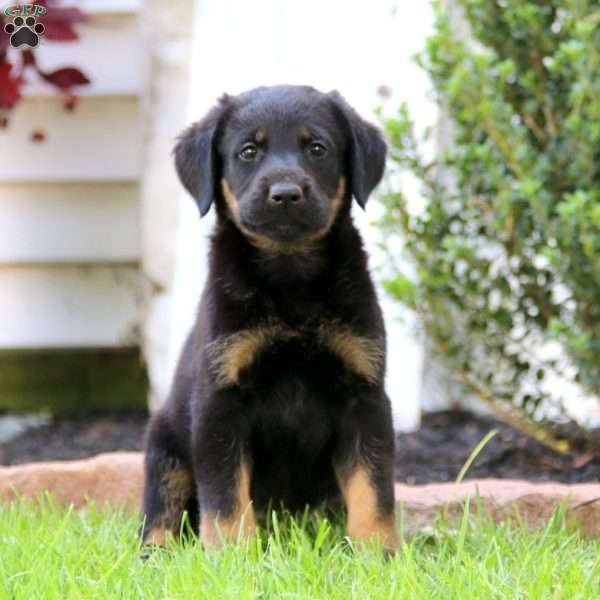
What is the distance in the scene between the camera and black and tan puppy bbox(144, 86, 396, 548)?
306cm

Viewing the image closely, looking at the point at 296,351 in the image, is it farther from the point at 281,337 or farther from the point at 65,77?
the point at 65,77

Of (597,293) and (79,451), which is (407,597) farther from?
(79,451)

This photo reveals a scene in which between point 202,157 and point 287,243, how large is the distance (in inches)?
14.7

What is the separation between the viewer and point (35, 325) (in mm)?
5969

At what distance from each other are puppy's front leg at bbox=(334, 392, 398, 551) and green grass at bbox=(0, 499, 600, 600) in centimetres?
7

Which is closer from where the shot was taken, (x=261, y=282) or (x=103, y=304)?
(x=261, y=282)

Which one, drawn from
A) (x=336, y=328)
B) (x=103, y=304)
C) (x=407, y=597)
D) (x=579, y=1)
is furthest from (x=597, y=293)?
(x=103, y=304)

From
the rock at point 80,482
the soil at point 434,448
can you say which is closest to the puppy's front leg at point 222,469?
the rock at point 80,482

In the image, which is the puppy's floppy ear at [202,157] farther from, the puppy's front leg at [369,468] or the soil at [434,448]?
the soil at [434,448]

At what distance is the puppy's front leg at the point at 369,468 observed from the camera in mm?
3025

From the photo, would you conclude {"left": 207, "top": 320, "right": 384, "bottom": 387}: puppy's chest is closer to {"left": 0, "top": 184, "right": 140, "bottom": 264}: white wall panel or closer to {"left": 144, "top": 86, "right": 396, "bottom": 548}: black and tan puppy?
{"left": 144, "top": 86, "right": 396, "bottom": 548}: black and tan puppy

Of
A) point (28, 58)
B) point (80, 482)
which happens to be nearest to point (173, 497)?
point (80, 482)

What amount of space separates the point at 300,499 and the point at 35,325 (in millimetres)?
3015

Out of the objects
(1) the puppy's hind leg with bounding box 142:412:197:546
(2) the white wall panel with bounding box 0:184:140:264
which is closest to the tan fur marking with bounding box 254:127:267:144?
(1) the puppy's hind leg with bounding box 142:412:197:546
